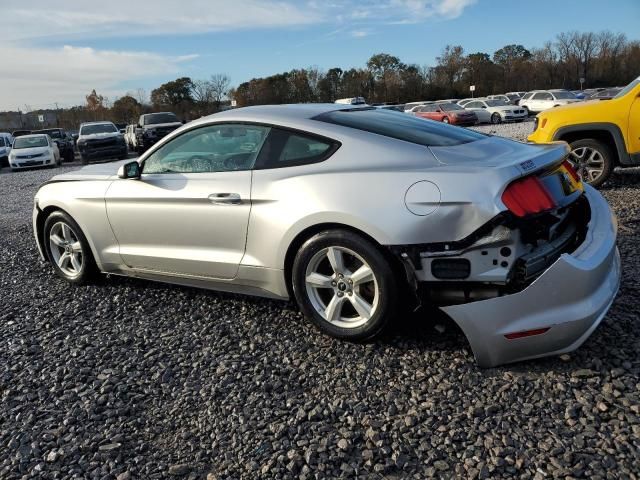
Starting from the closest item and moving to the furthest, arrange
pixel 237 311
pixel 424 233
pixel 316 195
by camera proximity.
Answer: pixel 424 233
pixel 316 195
pixel 237 311

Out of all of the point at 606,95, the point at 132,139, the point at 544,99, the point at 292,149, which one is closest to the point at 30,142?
the point at 132,139

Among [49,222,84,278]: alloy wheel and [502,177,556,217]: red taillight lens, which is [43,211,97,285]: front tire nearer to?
[49,222,84,278]: alloy wheel

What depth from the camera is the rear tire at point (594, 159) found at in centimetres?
747

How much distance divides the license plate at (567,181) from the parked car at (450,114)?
87.7 feet

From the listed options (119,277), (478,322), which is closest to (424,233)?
(478,322)

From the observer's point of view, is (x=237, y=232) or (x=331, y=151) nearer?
(x=331, y=151)

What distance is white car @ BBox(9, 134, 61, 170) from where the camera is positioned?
2152 centimetres

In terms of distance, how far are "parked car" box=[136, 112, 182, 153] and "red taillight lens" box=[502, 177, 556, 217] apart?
22923 mm

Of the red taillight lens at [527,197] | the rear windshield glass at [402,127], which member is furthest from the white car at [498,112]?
the red taillight lens at [527,197]

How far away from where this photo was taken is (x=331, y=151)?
3387 mm

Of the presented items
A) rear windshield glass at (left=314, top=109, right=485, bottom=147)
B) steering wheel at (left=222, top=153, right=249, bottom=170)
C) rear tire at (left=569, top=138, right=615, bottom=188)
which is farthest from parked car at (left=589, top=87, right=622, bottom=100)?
steering wheel at (left=222, top=153, right=249, bottom=170)

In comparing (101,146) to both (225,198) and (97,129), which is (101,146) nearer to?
(97,129)

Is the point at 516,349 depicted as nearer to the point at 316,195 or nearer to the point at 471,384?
the point at 471,384

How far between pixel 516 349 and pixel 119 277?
11.9 feet
